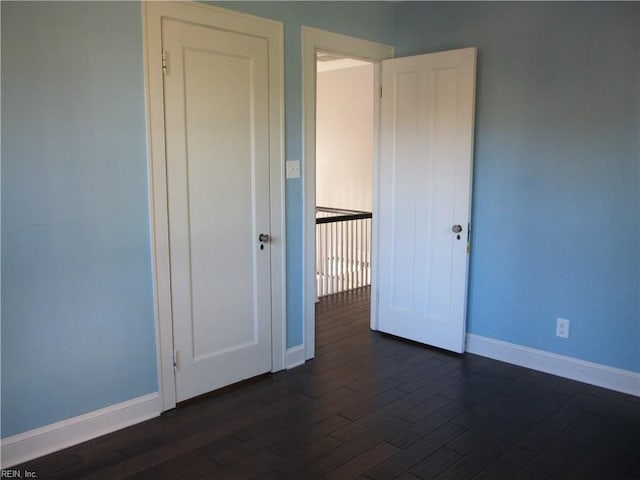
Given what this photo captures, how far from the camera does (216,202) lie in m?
3.22

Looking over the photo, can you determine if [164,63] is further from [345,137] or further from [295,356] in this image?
[345,137]

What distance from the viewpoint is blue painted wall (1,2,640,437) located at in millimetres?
2500

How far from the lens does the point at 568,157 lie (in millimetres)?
3441

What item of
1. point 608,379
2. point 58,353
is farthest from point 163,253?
point 608,379

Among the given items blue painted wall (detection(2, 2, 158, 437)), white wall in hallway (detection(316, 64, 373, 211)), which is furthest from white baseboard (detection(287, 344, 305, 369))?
white wall in hallway (detection(316, 64, 373, 211))

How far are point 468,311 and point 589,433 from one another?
1317mm

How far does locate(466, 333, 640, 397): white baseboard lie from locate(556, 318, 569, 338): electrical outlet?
0.15 metres

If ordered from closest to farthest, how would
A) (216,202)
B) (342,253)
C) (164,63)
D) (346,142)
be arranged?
1. (164,63)
2. (216,202)
3. (342,253)
4. (346,142)

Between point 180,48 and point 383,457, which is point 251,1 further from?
point 383,457

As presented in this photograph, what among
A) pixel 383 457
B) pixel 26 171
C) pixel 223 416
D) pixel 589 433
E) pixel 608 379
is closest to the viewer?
pixel 26 171

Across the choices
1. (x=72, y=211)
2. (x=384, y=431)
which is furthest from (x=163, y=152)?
(x=384, y=431)

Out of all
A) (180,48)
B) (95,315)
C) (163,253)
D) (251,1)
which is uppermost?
(251,1)

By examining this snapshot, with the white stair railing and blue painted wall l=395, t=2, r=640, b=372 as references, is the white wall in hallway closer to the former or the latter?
the white stair railing

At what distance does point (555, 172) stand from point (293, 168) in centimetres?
174
